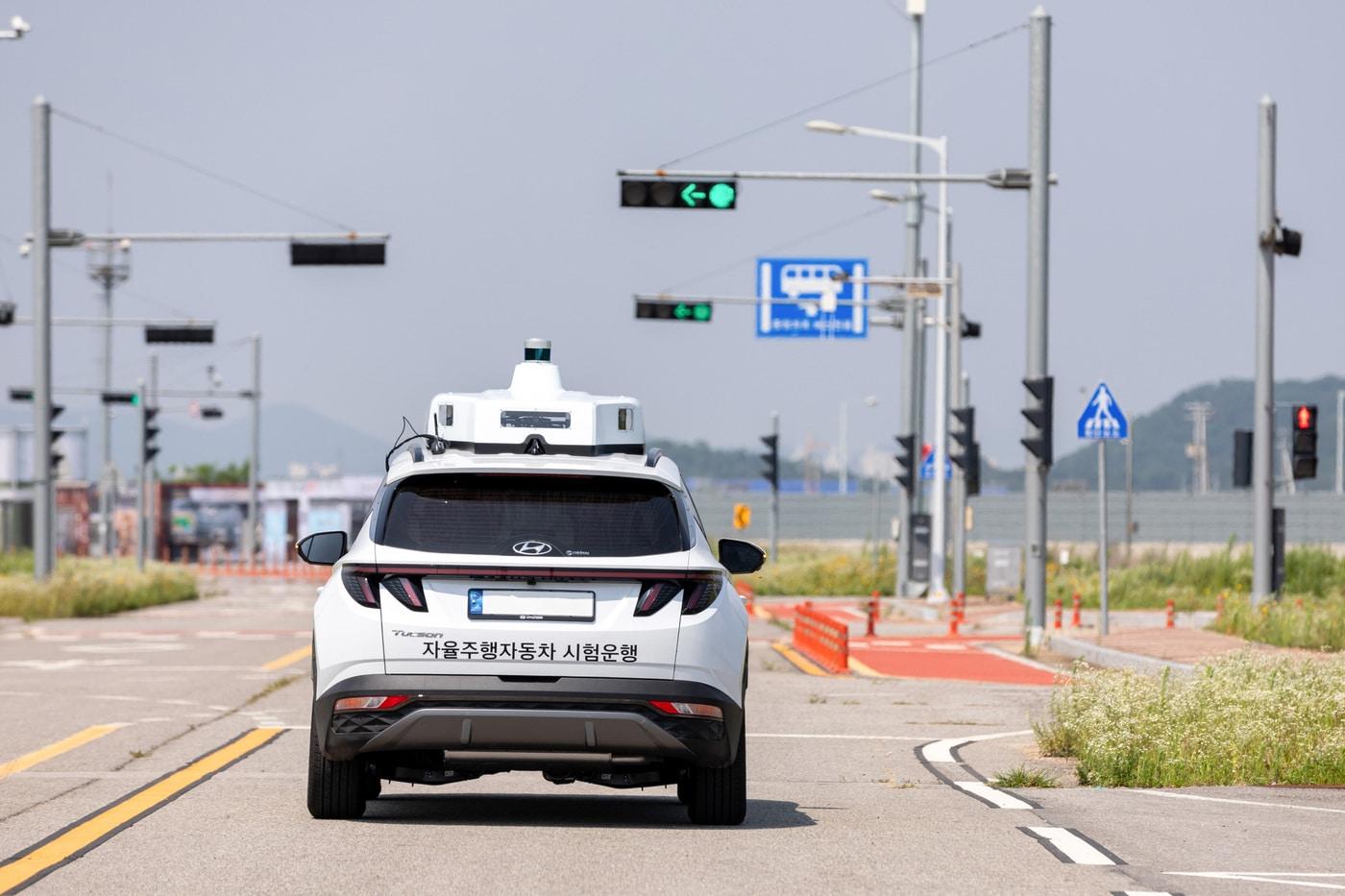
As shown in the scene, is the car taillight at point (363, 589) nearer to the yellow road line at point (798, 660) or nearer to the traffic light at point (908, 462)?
the yellow road line at point (798, 660)

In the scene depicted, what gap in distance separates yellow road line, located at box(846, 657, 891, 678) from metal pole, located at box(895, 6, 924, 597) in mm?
18669

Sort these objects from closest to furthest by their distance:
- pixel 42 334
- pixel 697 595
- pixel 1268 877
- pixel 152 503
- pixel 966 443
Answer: pixel 1268 877
pixel 697 595
pixel 42 334
pixel 966 443
pixel 152 503

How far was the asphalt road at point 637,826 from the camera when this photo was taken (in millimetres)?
8500

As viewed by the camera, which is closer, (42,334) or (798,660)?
(798,660)

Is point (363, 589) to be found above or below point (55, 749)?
above

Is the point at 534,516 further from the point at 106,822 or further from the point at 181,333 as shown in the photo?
Result: the point at 181,333

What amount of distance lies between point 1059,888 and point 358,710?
3.11m

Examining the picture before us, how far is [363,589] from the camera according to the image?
9.35 meters

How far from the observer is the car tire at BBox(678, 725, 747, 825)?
1013 cm

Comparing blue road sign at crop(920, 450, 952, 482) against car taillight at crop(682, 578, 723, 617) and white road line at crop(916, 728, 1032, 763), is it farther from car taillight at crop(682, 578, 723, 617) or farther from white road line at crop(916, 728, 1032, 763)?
car taillight at crop(682, 578, 723, 617)

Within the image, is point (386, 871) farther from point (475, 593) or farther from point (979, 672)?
point (979, 672)

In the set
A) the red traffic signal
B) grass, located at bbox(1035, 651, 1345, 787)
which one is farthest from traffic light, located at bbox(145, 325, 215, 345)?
grass, located at bbox(1035, 651, 1345, 787)

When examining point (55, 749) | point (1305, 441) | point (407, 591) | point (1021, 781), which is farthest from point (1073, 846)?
point (1305, 441)

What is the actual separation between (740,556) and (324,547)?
206cm
